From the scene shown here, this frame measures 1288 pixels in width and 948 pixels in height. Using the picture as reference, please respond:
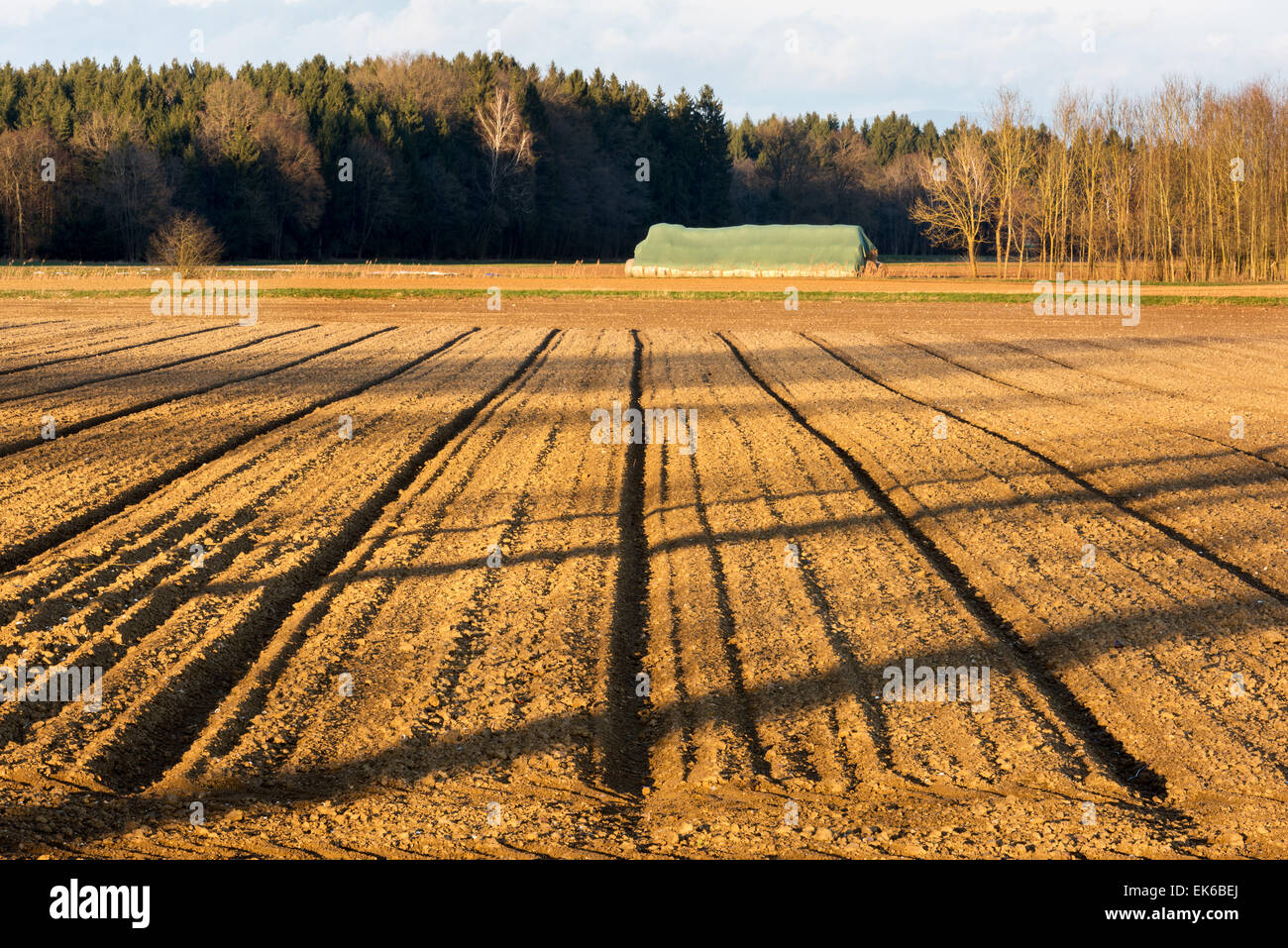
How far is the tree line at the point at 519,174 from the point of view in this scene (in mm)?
59969

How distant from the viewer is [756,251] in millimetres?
56500

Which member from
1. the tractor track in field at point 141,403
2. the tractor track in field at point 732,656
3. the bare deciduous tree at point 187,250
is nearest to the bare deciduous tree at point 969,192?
the bare deciduous tree at point 187,250

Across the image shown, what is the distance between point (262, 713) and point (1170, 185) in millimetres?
63732

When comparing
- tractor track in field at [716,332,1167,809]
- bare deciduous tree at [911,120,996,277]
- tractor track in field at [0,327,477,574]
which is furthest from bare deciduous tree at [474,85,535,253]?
tractor track in field at [716,332,1167,809]

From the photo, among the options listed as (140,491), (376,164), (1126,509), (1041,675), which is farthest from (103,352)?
(376,164)

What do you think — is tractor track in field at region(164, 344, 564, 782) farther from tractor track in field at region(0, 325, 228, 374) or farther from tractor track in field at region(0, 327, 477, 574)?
tractor track in field at region(0, 325, 228, 374)

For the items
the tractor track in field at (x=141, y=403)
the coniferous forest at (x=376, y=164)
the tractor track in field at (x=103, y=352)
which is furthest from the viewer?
the coniferous forest at (x=376, y=164)

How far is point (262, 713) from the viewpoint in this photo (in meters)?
6.23

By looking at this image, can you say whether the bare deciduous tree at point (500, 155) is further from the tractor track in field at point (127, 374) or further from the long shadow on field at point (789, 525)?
the long shadow on field at point (789, 525)

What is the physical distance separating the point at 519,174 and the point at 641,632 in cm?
9085

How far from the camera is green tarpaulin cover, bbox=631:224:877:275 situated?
5519cm

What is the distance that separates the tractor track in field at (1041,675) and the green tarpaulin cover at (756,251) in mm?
44482

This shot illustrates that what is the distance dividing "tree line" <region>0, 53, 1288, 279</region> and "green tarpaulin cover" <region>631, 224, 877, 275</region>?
5.33 metres
